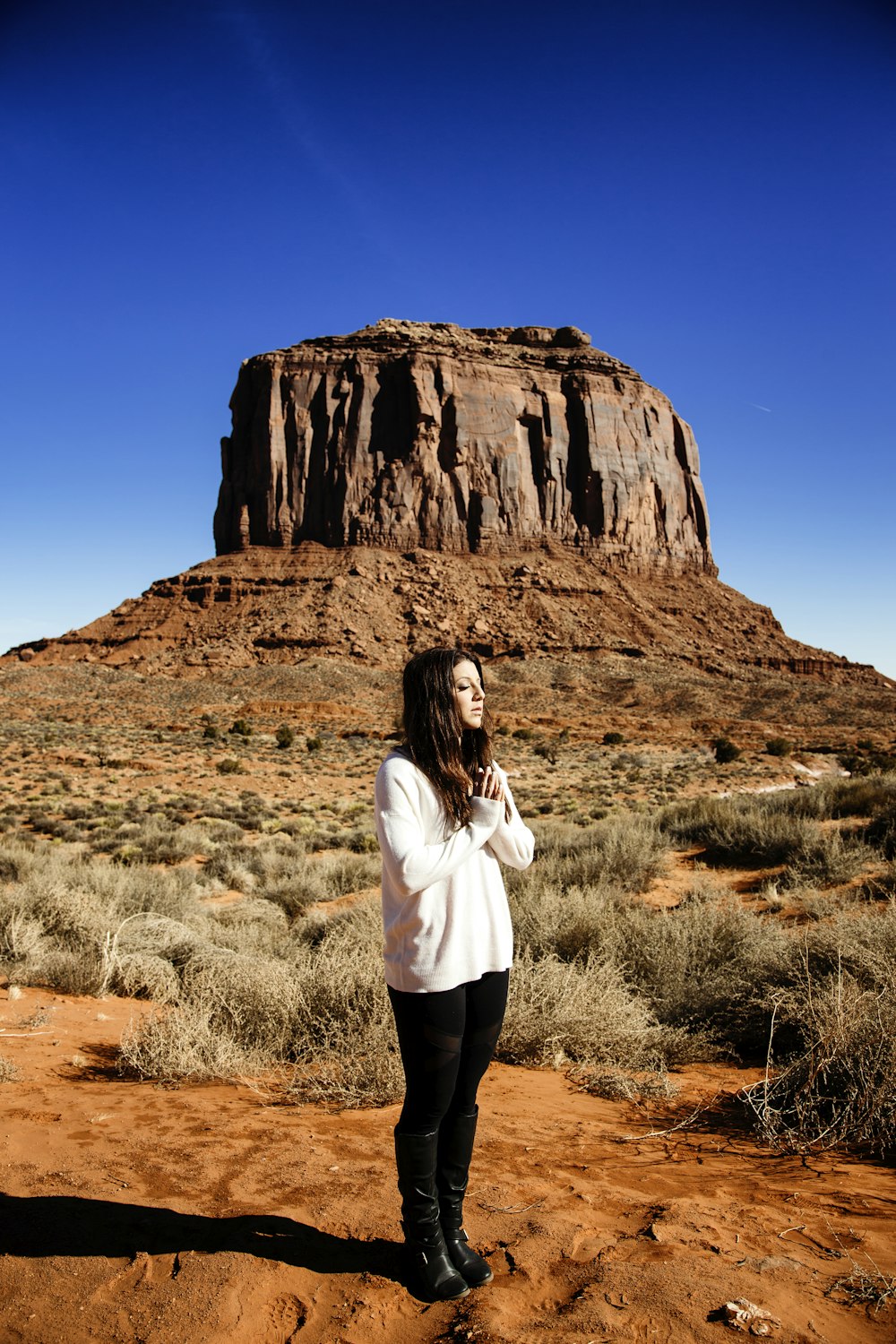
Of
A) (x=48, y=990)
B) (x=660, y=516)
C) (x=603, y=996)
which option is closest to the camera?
A: (x=603, y=996)

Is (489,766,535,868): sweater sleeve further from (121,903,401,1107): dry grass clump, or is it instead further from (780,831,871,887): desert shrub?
(780,831,871,887): desert shrub

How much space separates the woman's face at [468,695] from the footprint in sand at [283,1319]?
5.61 ft

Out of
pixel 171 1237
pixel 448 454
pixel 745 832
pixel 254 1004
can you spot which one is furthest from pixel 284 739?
pixel 448 454

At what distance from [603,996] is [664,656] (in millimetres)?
58225

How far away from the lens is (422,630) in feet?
203

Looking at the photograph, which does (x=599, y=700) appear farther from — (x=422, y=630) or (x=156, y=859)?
(x=156, y=859)

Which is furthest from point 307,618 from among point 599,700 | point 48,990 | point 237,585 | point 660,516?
point 48,990

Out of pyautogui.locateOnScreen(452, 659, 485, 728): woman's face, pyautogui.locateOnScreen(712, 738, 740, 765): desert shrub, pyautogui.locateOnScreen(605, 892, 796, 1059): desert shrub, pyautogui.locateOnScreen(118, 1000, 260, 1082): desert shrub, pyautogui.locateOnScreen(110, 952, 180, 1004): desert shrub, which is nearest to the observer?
pyautogui.locateOnScreen(452, 659, 485, 728): woman's face

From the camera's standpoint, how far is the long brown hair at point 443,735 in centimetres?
251

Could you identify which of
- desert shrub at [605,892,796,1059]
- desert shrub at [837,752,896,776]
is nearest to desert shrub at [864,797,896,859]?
desert shrub at [605,892,796,1059]

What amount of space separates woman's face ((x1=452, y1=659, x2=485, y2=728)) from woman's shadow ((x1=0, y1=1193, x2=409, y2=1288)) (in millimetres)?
1663

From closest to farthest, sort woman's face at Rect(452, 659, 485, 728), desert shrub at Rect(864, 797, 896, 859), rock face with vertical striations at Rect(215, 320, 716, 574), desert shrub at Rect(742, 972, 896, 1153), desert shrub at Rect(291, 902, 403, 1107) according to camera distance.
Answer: woman's face at Rect(452, 659, 485, 728) → desert shrub at Rect(742, 972, 896, 1153) → desert shrub at Rect(291, 902, 403, 1107) → desert shrub at Rect(864, 797, 896, 859) → rock face with vertical striations at Rect(215, 320, 716, 574)

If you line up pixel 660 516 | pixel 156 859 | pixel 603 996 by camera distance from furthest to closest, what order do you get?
pixel 660 516 → pixel 156 859 → pixel 603 996

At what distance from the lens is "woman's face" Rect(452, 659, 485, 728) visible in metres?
2.60
